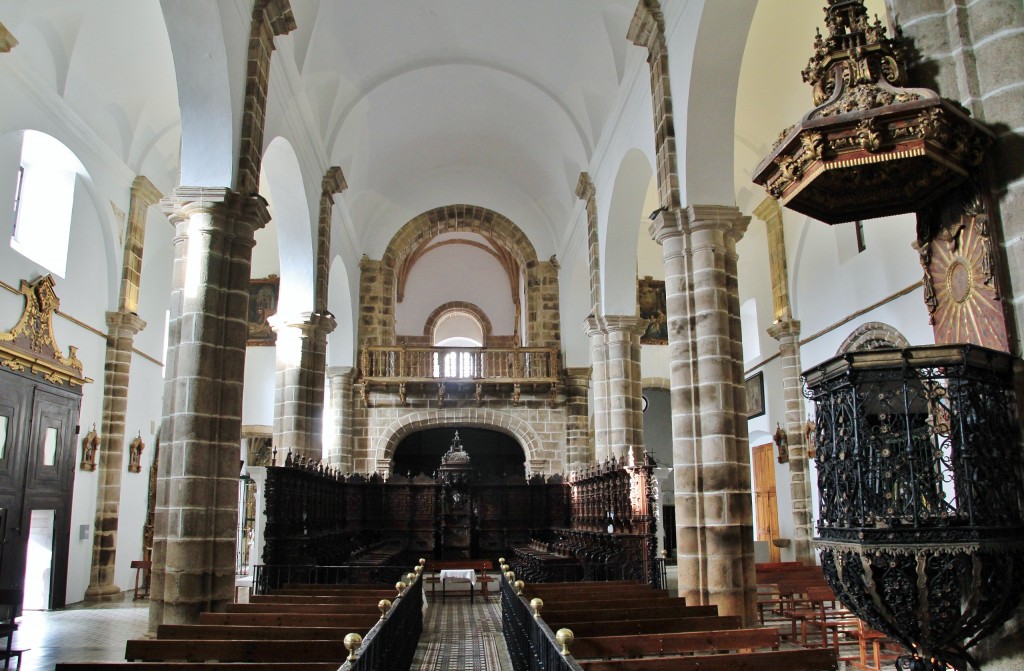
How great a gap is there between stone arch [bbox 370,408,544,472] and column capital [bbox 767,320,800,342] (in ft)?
21.7

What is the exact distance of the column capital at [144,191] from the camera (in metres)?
15.0

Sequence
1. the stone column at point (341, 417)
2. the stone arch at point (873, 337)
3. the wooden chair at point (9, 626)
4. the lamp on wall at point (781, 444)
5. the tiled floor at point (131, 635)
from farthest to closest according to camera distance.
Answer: the stone column at point (341, 417) < the lamp on wall at point (781, 444) < the stone arch at point (873, 337) < the tiled floor at point (131, 635) < the wooden chair at point (9, 626)

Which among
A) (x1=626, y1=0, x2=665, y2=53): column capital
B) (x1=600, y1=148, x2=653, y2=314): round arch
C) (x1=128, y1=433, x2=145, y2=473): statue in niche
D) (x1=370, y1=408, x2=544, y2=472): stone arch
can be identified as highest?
(x1=626, y1=0, x2=665, y2=53): column capital

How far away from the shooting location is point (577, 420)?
2081cm

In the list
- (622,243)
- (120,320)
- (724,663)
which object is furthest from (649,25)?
(120,320)

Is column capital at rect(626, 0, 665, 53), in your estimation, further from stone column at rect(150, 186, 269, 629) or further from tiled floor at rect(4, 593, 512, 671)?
tiled floor at rect(4, 593, 512, 671)

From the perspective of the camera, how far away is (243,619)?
618cm

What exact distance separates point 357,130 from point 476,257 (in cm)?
1542

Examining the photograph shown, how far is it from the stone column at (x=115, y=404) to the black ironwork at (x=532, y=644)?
9.02 meters

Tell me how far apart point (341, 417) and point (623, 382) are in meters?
8.13

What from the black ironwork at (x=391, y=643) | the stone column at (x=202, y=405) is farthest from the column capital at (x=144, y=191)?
the black ironwork at (x=391, y=643)

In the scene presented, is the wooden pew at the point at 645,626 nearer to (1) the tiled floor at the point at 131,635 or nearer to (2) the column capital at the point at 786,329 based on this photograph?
(1) the tiled floor at the point at 131,635

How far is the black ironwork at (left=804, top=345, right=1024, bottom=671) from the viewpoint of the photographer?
3.89 meters

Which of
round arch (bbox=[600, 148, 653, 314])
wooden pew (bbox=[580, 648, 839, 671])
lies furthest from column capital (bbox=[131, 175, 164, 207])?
wooden pew (bbox=[580, 648, 839, 671])
